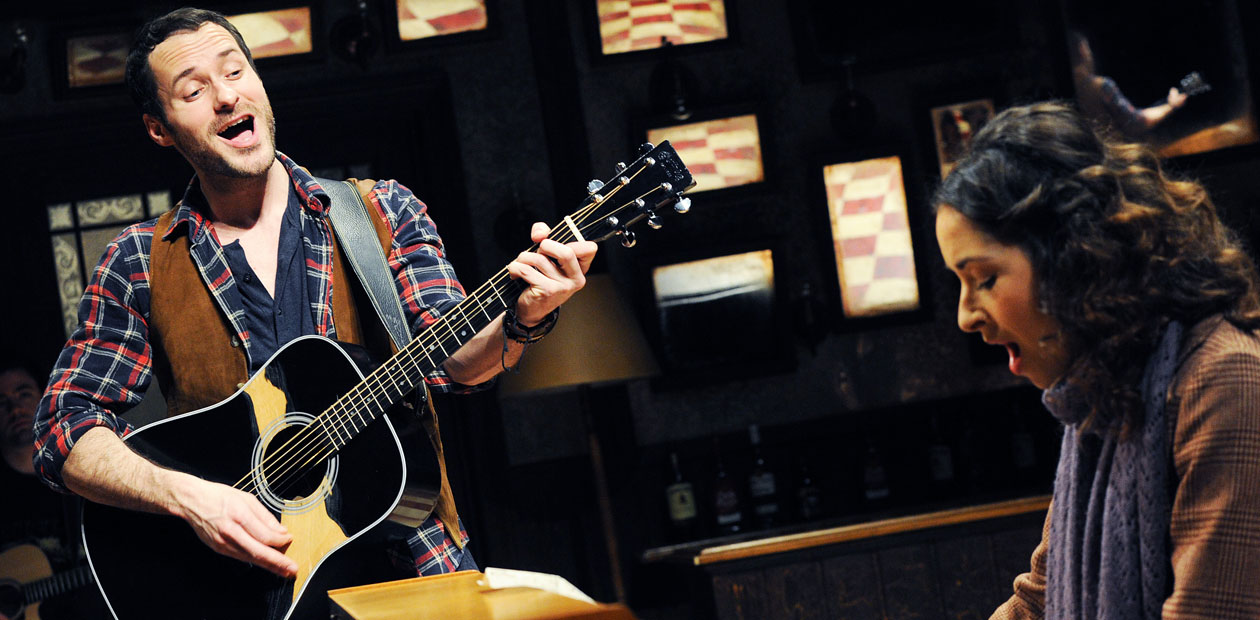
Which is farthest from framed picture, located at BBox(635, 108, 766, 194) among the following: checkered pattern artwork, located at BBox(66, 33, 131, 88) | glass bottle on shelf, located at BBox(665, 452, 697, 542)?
checkered pattern artwork, located at BBox(66, 33, 131, 88)

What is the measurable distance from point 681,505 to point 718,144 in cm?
129

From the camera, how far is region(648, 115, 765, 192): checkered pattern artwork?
179 inches

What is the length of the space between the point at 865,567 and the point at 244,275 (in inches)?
90.0

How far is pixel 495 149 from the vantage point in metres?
4.62

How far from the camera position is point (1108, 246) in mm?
1348

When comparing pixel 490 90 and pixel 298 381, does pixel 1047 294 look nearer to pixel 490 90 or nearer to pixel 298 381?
pixel 298 381

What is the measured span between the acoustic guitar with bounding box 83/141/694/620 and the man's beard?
313 mm

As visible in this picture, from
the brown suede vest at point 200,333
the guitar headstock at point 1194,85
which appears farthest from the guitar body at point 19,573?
the guitar headstock at point 1194,85

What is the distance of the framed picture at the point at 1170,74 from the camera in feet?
15.4

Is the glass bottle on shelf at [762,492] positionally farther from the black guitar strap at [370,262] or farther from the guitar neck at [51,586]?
the black guitar strap at [370,262]

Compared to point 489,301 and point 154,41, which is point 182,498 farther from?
point 154,41

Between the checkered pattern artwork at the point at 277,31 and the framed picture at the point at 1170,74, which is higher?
the checkered pattern artwork at the point at 277,31

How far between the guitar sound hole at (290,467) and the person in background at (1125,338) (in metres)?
1.08

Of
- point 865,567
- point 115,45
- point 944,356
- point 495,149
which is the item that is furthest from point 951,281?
point 115,45
